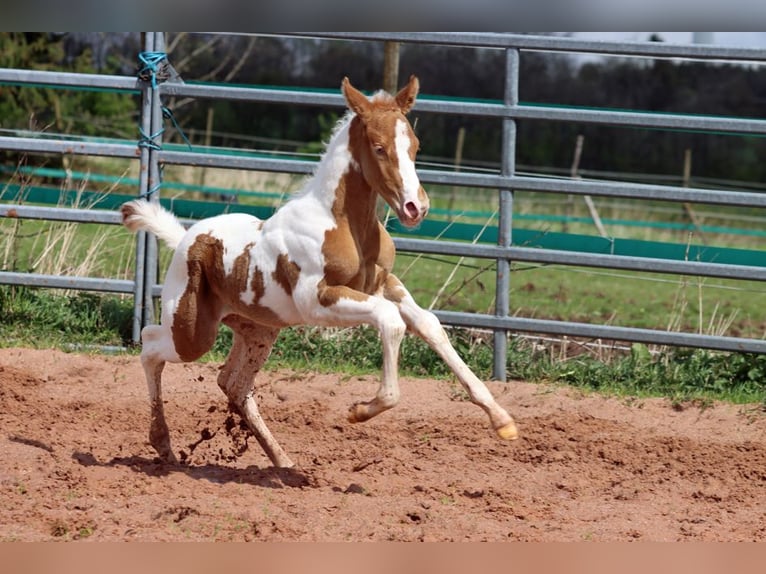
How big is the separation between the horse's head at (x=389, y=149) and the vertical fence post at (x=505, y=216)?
7.20ft

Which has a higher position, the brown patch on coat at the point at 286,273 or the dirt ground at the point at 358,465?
the brown patch on coat at the point at 286,273

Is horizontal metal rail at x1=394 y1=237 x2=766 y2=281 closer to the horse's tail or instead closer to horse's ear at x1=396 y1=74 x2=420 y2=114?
the horse's tail

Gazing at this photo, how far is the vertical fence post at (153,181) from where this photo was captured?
24.2 ft

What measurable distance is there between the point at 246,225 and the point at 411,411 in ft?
5.99

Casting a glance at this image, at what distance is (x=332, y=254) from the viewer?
4922mm

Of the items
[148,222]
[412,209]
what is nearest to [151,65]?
[148,222]

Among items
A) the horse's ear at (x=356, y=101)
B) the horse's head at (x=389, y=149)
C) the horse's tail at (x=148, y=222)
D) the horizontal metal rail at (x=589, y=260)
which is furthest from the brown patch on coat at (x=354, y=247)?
the horizontal metal rail at (x=589, y=260)

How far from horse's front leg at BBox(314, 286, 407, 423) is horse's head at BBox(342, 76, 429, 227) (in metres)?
0.45

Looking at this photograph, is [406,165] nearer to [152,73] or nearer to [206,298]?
[206,298]

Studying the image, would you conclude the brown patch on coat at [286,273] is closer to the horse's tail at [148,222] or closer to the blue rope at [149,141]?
the horse's tail at [148,222]

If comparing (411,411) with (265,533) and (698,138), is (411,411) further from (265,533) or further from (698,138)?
(698,138)

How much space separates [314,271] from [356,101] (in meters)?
0.83

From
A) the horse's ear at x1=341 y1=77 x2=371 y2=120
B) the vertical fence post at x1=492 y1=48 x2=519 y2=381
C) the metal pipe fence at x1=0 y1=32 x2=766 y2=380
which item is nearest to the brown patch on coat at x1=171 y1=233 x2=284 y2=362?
the horse's ear at x1=341 y1=77 x2=371 y2=120

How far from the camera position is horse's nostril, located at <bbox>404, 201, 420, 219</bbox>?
4.53 metres
